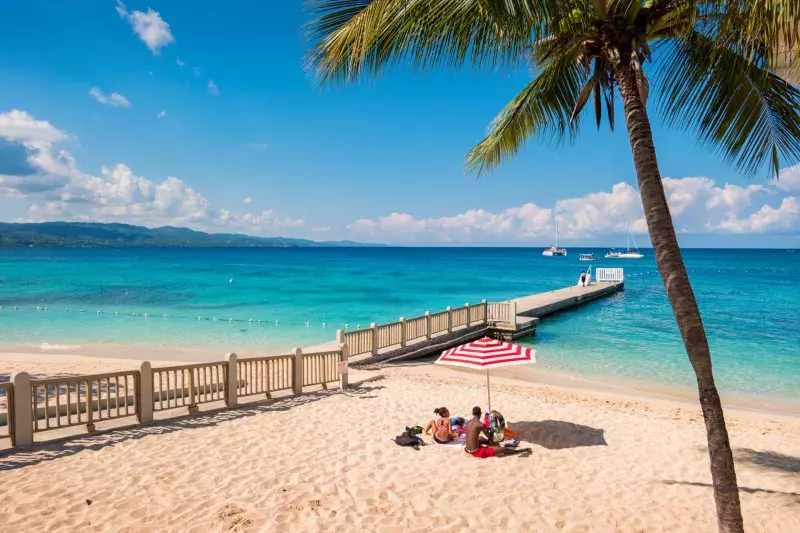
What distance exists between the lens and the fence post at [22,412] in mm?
7492

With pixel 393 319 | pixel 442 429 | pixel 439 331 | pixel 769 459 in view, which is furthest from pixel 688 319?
pixel 393 319

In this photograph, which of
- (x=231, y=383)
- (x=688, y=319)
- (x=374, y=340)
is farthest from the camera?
(x=374, y=340)

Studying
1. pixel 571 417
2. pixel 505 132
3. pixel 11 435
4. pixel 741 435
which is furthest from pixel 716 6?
pixel 11 435

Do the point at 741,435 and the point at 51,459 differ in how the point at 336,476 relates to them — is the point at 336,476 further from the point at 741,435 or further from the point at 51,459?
the point at 741,435

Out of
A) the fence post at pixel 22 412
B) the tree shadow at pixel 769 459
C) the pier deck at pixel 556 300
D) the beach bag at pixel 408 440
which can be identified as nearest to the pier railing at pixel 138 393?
the fence post at pixel 22 412

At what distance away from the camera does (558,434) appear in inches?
370

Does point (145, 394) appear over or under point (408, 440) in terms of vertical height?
over

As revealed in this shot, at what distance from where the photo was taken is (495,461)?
799 centimetres

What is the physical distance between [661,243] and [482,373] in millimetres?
13963

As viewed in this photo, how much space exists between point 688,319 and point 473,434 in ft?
16.1

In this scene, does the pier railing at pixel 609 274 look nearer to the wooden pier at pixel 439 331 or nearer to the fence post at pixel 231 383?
the wooden pier at pixel 439 331

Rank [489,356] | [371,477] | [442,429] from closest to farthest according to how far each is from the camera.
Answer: [371,477] → [442,429] → [489,356]

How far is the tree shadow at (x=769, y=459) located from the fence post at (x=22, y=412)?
12100 millimetres

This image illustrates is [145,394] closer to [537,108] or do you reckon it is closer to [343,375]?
[343,375]
